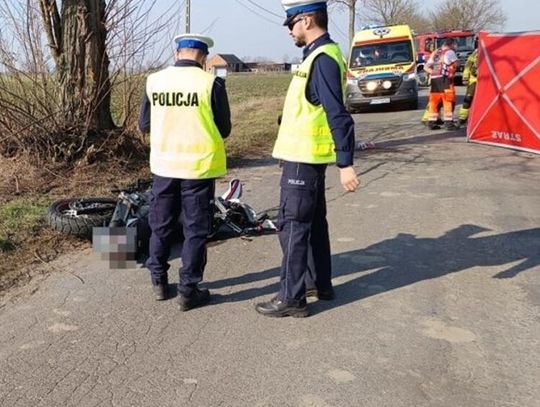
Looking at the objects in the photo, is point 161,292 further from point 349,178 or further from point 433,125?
point 433,125

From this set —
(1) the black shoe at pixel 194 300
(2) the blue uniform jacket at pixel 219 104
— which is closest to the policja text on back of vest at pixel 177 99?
(2) the blue uniform jacket at pixel 219 104

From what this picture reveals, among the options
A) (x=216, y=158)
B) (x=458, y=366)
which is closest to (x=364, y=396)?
(x=458, y=366)

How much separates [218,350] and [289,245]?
33.8 inches

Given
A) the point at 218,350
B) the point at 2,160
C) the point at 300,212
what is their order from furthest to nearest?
the point at 2,160 < the point at 300,212 < the point at 218,350

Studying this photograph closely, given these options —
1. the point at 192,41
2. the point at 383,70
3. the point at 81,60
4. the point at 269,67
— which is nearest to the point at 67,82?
the point at 81,60

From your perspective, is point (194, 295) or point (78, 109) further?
point (78, 109)

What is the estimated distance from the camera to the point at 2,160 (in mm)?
7820

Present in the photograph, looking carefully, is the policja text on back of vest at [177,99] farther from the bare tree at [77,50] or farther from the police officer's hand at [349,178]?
the bare tree at [77,50]

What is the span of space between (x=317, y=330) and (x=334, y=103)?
4.75ft

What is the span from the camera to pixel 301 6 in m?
3.54

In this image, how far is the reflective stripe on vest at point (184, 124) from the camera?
3.77m

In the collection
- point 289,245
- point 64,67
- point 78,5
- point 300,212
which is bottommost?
point 289,245

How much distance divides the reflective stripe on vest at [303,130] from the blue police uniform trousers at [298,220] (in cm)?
7

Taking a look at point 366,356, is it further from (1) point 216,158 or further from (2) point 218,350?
(1) point 216,158
